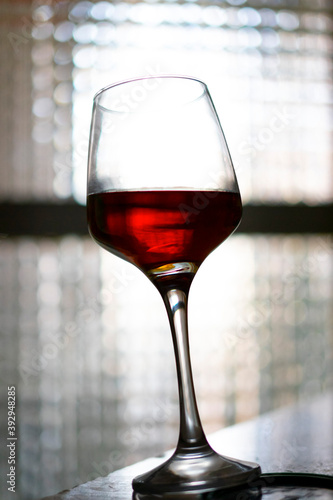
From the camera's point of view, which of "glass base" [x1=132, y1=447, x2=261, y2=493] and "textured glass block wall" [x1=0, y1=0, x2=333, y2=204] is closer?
"glass base" [x1=132, y1=447, x2=261, y2=493]

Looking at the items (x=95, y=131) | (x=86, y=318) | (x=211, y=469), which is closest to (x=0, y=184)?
(x=86, y=318)

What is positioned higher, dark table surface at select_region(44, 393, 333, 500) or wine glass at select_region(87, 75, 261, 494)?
wine glass at select_region(87, 75, 261, 494)

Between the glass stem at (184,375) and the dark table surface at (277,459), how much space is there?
0.14ft

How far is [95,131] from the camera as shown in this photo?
1.54 feet

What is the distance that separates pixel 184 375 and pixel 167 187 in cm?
12

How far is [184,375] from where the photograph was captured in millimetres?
412

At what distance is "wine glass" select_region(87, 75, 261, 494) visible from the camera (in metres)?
0.42

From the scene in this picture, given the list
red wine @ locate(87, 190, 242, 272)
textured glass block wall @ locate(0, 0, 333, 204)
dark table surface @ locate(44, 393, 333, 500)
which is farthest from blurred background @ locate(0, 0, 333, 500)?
red wine @ locate(87, 190, 242, 272)

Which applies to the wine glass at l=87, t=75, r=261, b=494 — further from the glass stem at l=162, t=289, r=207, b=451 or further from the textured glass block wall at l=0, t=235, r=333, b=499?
the textured glass block wall at l=0, t=235, r=333, b=499

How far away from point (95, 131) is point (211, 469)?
9.4 inches

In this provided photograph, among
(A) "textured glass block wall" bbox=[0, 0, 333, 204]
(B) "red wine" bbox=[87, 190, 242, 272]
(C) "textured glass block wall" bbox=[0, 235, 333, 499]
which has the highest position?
(A) "textured glass block wall" bbox=[0, 0, 333, 204]

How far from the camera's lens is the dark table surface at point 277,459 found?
1.19 feet

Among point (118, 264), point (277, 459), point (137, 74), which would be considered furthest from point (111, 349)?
point (277, 459)

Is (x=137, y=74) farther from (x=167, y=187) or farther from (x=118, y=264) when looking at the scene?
(x=167, y=187)
